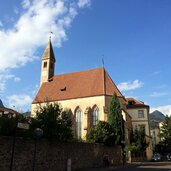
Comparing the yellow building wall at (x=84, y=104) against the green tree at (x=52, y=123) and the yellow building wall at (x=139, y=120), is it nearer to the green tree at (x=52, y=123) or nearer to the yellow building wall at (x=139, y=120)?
the yellow building wall at (x=139, y=120)

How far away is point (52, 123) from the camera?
22.9m

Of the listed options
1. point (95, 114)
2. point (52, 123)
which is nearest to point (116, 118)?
point (95, 114)

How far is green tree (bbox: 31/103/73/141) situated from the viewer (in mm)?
22578

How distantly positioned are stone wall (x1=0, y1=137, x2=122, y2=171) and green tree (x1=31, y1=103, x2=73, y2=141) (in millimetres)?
1146

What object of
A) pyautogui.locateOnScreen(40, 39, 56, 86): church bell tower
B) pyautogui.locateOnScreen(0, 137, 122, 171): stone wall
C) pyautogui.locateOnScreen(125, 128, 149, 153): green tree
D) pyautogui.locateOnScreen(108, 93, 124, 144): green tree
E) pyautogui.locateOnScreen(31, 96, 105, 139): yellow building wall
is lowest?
pyautogui.locateOnScreen(0, 137, 122, 171): stone wall

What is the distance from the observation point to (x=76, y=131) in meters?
48.1

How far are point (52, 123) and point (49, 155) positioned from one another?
315cm

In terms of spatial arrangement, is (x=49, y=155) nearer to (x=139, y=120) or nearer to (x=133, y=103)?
(x=139, y=120)

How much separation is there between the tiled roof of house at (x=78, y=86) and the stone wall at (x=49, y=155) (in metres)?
18.6

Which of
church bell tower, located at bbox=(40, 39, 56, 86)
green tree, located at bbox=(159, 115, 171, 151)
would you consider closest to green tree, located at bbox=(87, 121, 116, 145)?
church bell tower, located at bbox=(40, 39, 56, 86)

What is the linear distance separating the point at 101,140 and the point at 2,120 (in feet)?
56.6

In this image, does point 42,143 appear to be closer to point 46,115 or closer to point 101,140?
point 46,115

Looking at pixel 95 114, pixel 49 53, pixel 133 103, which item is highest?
pixel 49 53

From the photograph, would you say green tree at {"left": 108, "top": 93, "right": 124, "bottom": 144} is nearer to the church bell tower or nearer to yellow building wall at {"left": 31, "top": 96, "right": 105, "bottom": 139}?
yellow building wall at {"left": 31, "top": 96, "right": 105, "bottom": 139}
